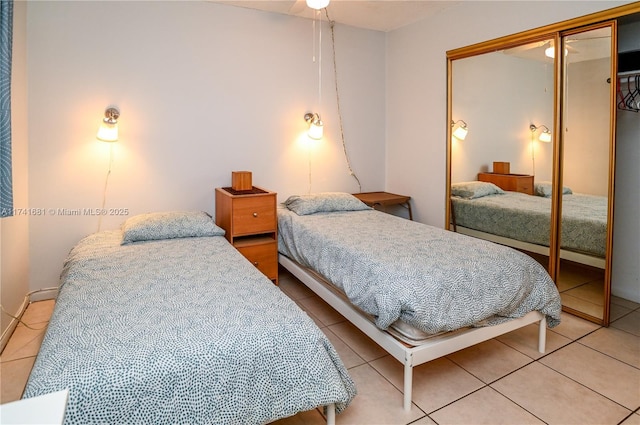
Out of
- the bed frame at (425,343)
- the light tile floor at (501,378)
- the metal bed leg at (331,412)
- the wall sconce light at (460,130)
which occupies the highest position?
the wall sconce light at (460,130)

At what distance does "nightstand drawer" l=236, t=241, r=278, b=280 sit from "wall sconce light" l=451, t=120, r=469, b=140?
1793 millimetres

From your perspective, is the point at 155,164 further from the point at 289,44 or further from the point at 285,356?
the point at 285,356

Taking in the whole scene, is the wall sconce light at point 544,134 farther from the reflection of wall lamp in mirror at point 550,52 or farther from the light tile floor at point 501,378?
the light tile floor at point 501,378

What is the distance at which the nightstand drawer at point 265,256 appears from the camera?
306cm

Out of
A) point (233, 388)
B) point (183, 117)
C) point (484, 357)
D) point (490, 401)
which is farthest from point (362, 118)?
point (233, 388)

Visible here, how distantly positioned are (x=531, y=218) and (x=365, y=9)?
7.06 ft

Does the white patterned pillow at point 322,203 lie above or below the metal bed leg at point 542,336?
above

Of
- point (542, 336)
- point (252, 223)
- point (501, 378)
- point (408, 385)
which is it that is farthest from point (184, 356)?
point (542, 336)

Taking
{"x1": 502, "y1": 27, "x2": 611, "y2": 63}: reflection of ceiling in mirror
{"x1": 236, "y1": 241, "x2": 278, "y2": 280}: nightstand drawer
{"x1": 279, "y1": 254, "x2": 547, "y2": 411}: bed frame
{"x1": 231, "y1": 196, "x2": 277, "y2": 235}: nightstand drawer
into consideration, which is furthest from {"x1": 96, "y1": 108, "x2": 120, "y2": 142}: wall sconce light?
{"x1": 502, "y1": 27, "x2": 611, "y2": 63}: reflection of ceiling in mirror

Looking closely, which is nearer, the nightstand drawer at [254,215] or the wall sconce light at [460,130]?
the nightstand drawer at [254,215]

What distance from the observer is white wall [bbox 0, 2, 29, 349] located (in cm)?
232

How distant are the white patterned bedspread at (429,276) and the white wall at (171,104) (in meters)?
1.25

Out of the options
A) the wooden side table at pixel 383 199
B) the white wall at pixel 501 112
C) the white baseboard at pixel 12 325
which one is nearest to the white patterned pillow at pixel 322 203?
the wooden side table at pixel 383 199

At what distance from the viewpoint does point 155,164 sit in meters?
3.15
